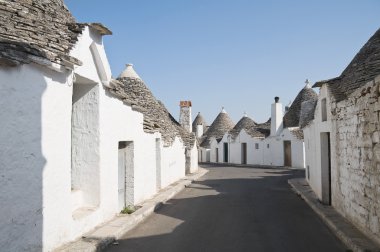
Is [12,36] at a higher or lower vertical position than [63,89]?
higher

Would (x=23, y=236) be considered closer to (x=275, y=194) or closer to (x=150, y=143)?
(x=150, y=143)

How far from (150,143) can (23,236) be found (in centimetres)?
699

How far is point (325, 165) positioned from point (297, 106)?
64.4 ft

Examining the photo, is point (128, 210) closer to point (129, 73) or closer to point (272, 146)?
point (129, 73)

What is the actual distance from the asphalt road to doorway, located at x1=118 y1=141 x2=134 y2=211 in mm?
913

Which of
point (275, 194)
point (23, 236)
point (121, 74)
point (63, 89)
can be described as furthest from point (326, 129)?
point (121, 74)

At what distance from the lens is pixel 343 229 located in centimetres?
682

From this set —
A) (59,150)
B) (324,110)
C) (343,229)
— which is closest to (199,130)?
(324,110)

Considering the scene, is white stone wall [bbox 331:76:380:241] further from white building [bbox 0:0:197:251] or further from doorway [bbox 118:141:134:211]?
doorway [bbox 118:141:134:211]

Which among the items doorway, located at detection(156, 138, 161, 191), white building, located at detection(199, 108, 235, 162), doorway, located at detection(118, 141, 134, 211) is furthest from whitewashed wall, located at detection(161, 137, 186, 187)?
white building, located at detection(199, 108, 235, 162)

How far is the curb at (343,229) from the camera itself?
568 centimetres

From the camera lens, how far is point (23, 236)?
4.75 metres

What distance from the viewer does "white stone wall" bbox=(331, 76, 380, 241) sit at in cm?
578

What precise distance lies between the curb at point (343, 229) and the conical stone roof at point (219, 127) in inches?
1150
